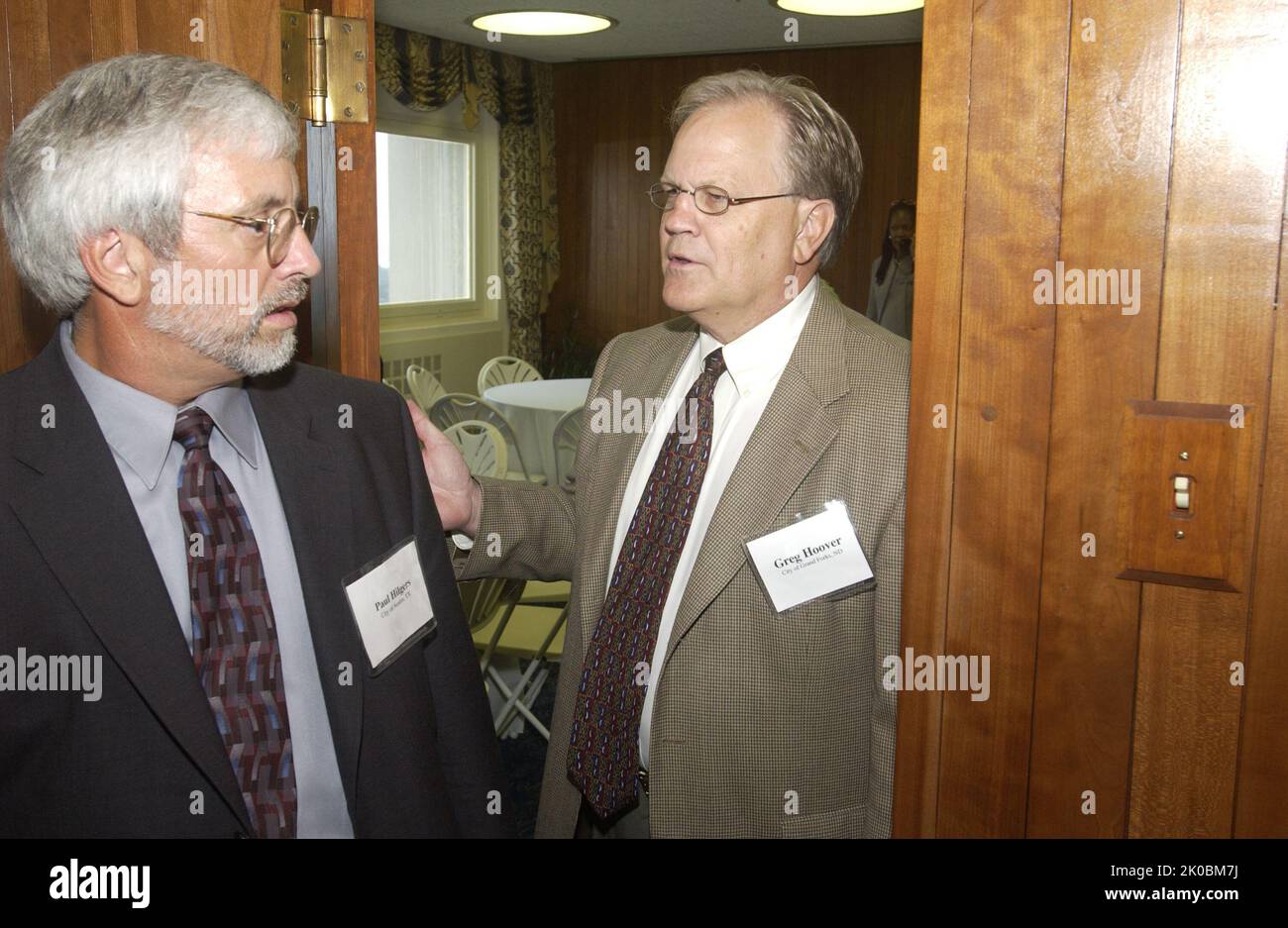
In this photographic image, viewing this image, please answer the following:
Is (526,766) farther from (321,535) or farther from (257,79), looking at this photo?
(257,79)

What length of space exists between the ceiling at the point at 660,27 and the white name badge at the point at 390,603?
6.79 metres

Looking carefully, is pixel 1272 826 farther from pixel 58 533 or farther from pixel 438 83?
pixel 438 83

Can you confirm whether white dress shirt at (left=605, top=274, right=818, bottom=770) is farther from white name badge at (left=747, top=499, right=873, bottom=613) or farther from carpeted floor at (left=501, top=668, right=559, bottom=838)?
carpeted floor at (left=501, top=668, right=559, bottom=838)

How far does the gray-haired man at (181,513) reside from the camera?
→ 1220 millimetres

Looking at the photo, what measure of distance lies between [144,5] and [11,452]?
2.41 ft

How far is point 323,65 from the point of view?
153 centimetres

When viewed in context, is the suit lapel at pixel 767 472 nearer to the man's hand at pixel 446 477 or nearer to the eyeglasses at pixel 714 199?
the eyeglasses at pixel 714 199

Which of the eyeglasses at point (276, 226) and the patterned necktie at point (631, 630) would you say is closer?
the eyeglasses at point (276, 226)

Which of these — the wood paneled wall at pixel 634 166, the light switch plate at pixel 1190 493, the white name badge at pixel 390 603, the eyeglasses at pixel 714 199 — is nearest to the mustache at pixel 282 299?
the white name badge at pixel 390 603

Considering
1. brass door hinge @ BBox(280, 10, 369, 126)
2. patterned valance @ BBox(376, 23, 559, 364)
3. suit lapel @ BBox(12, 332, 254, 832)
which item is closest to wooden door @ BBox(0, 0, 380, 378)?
brass door hinge @ BBox(280, 10, 369, 126)

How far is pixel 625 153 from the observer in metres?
10.8

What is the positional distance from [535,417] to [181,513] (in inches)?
209
